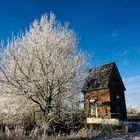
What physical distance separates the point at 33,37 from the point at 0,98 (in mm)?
4789

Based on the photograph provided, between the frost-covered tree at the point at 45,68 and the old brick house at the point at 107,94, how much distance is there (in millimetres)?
11155

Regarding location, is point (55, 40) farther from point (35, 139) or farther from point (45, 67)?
point (35, 139)

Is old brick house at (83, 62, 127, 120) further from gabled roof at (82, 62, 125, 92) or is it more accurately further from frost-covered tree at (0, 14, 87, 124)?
frost-covered tree at (0, 14, 87, 124)

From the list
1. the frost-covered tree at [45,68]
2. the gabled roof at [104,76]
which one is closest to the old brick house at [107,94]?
the gabled roof at [104,76]

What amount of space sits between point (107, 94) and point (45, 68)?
14.9 m

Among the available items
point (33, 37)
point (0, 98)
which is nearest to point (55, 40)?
point (33, 37)

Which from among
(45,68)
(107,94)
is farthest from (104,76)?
(45,68)

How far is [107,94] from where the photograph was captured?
31.1 m

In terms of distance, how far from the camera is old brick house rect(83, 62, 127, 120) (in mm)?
30812

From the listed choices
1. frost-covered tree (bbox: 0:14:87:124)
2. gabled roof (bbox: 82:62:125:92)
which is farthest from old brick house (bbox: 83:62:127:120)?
frost-covered tree (bbox: 0:14:87:124)

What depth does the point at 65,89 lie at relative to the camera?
61.1 feet

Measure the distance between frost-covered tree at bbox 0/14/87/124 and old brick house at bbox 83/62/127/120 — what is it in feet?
36.6

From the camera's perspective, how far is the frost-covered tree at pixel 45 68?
692 inches

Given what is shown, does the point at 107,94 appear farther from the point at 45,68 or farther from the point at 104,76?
the point at 45,68
